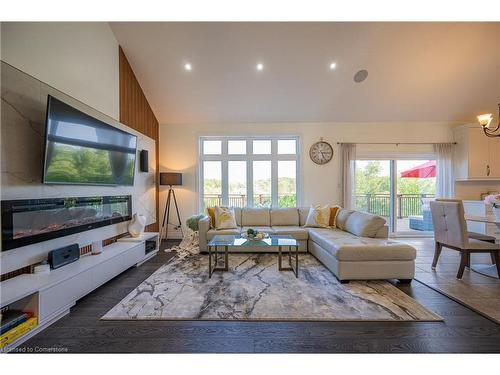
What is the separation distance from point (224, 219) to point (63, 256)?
2349 mm

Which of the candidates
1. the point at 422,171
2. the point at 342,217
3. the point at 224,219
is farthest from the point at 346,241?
the point at 422,171

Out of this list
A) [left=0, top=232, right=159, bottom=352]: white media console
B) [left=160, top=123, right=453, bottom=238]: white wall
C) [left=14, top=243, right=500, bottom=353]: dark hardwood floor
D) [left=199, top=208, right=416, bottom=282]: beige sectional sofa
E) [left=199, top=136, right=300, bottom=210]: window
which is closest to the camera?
[left=14, top=243, right=500, bottom=353]: dark hardwood floor

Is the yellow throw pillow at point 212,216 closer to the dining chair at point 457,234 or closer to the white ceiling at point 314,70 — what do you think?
the white ceiling at point 314,70

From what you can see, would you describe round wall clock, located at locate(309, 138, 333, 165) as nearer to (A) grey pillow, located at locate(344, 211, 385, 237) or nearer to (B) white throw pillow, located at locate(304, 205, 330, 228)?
(B) white throw pillow, located at locate(304, 205, 330, 228)

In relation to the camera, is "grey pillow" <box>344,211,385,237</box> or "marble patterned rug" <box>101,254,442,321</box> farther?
"grey pillow" <box>344,211,385,237</box>

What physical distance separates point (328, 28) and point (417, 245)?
4.49m

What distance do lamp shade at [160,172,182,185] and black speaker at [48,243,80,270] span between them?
2338 millimetres

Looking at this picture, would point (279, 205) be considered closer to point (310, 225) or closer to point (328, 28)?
point (310, 225)

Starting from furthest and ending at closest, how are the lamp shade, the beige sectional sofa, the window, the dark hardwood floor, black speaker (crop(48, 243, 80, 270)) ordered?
1. the window
2. the lamp shade
3. the beige sectional sofa
4. black speaker (crop(48, 243, 80, 270))
5. the dark hardwood floor

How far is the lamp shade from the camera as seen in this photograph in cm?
470

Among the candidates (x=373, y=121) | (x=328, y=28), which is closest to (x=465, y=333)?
(x=328, y=28)

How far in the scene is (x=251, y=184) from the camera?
5316 mm

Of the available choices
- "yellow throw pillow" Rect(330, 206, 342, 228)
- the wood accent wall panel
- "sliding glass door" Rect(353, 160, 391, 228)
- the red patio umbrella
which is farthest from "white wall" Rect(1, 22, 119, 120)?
the red patio umbrella

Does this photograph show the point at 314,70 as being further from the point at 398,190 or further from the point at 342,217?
the point at 398,190
